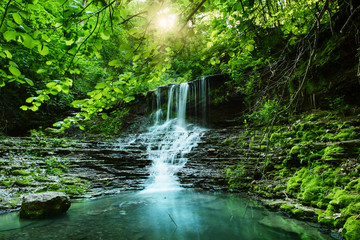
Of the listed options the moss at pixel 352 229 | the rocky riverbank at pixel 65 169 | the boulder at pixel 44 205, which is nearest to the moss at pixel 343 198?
the moss at pixel 352 229

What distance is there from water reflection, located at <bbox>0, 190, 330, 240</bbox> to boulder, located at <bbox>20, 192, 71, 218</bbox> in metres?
0.16

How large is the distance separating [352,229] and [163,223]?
2.79 meters

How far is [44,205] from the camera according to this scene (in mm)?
3592

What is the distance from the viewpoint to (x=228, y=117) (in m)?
11.6

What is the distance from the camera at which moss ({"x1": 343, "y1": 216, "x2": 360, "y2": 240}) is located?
7.59 feet

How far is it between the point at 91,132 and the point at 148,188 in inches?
344

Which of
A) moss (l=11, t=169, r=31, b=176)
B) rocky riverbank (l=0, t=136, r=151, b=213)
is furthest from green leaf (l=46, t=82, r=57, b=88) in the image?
moss (l=11, t=169, r=31, b=176)

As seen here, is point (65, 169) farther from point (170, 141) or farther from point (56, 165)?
point (170, 141)

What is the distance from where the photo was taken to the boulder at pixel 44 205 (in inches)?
138

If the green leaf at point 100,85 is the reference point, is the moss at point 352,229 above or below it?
below

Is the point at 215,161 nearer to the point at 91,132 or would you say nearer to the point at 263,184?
the point at 263,184

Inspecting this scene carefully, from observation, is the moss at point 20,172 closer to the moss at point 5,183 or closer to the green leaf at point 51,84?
the moss at point 5,183

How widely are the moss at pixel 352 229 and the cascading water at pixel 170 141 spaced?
409 centimetres

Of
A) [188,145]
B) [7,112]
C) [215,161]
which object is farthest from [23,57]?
[215,161]
